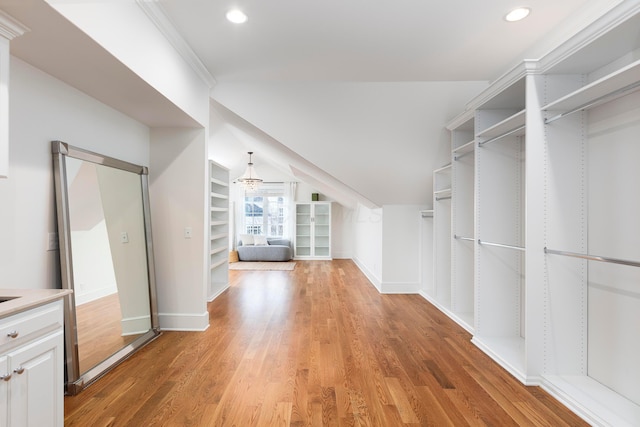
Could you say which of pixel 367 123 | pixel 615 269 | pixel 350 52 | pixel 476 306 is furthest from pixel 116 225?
pixel 615 269

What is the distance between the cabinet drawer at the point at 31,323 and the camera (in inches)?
52.2

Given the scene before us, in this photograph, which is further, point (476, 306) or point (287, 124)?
point (287, 124)

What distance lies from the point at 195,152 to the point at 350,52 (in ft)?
5.90

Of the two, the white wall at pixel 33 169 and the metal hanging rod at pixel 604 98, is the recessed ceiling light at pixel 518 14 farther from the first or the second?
the white wall at pixel 33 169

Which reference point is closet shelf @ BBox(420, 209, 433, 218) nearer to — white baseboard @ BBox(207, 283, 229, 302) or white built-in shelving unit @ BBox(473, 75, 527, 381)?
white built-in shelving unit @ BBox(473, 75, 527, 381)

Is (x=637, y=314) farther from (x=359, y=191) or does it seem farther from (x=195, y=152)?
(x=195, y=152)

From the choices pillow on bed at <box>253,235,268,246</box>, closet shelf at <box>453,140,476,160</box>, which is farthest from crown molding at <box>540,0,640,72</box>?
pillow on bed at <box>253,235,268,246</box>

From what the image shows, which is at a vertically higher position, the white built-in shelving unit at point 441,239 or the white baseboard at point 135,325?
the white built-in shelving unit at point 441,239

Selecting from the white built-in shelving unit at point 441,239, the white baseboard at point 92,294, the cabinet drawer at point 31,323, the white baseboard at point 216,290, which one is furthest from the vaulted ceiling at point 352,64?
the white baseboard at point 216,290

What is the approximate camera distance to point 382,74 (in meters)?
3.35

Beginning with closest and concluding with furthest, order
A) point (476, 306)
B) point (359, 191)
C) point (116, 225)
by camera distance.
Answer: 1. point (116, 225)
2. point (476, 306)
3. point (359, 191)

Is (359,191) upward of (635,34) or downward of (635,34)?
downward

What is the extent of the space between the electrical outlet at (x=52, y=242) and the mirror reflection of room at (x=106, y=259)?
97 millimetres

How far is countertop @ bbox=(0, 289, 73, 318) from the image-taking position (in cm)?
134
